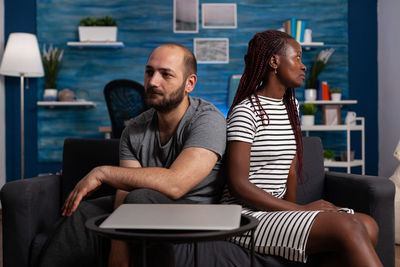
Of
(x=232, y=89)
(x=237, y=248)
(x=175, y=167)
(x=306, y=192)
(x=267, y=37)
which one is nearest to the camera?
(x=175, y=167)

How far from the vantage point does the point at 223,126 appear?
1621 millimetres

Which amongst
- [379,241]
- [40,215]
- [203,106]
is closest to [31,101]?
[40,215]

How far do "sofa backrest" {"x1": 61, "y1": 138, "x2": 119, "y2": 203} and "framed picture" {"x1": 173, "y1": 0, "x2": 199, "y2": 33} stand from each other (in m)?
2.99

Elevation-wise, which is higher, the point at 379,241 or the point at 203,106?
the point at 203,106

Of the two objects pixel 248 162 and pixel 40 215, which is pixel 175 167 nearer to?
pixel 248 162

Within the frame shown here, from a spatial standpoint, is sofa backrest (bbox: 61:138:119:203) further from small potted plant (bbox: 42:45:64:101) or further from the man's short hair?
small potted plant (bbox: 42:45:64:101)

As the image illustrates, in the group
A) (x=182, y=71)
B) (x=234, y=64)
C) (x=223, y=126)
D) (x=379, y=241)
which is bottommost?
(x=379, y=241)

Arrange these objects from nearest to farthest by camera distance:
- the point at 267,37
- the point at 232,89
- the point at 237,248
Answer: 1. the point at 237,248
2. the point at 267,37
3. the point at 232,89

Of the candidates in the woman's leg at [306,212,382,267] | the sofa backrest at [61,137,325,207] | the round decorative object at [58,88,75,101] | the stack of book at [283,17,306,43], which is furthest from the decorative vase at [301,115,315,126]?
the woman's leg at [306,212,382,267]

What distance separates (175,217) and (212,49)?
160 inches

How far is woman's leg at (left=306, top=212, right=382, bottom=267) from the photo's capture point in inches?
49.9

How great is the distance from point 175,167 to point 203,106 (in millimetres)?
383

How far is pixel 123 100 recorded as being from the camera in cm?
407

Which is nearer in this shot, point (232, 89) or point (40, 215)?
point (40, 215)
